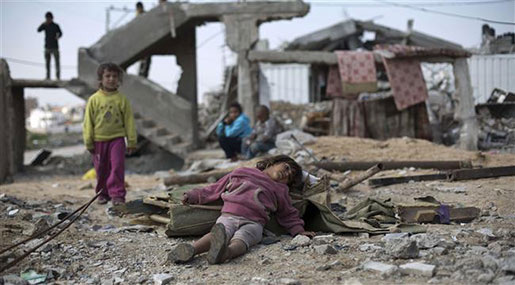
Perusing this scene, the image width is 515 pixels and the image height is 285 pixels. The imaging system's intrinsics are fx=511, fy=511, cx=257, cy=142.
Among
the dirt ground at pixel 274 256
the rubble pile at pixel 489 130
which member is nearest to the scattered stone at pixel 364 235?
the dirt ground at pixel 274 256

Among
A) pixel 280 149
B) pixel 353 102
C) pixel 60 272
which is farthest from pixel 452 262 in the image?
pixel 353 102

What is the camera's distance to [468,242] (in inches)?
126

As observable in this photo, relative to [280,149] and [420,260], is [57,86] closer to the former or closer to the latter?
[280,149]

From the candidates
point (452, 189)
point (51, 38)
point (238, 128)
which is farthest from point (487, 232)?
point (51, 38)

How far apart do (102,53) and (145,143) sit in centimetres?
267

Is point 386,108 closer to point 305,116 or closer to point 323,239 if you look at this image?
point 305,116

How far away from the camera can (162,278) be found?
282cm

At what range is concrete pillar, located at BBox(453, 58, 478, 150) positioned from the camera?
10.8 meters

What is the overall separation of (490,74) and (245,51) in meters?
4.95

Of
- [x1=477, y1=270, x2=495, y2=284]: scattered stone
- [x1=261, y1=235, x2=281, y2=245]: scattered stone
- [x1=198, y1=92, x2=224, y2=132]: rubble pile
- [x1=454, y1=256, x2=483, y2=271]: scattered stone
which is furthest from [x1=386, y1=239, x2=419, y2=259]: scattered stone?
[x1=198, y1=92, x2=224, y2=132]: rubble pile

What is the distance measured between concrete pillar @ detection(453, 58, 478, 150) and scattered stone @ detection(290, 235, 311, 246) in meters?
8.40

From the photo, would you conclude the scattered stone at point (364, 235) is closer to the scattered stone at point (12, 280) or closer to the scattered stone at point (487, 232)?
the scattered stone at point (487, 232)

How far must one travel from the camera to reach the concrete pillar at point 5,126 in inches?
404

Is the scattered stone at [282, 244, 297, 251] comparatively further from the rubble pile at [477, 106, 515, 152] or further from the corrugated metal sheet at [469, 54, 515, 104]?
the rubble pile at [477, 106, 515, 152]
